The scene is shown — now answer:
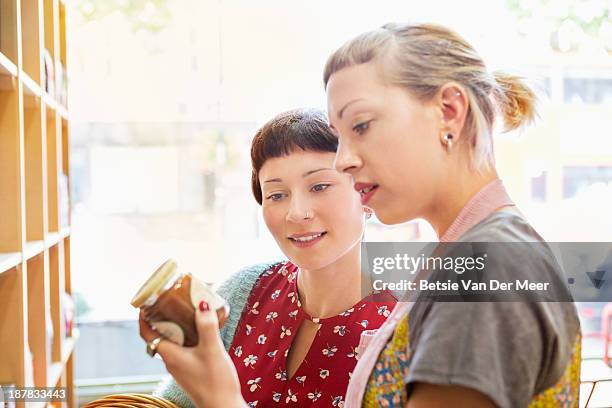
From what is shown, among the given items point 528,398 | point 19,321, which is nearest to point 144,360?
point 19,321

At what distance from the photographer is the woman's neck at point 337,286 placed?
1245 mm

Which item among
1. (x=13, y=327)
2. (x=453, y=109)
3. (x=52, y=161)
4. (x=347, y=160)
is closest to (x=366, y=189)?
(x=347, y=160)

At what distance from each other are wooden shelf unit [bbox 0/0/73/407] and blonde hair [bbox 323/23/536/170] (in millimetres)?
711

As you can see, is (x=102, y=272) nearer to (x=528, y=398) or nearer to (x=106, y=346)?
(x=106, y=346)

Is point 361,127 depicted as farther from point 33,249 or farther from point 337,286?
point 33,249

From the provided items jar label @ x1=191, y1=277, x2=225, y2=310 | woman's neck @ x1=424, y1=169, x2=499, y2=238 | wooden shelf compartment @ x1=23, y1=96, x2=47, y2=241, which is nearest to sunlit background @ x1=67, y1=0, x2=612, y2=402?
wooden shelf compartment @ x1=23, y1=96, x2=47, y2=241

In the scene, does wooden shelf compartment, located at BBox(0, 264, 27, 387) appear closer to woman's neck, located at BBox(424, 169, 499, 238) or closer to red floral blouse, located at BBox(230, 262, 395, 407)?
red floral blouse, located at BBox(230, 262, 395, 407)

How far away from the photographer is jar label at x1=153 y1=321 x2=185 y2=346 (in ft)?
3.06

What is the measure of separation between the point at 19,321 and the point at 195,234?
0.85m

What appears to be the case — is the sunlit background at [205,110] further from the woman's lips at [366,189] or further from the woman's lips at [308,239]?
the woman's lips at [366,189]

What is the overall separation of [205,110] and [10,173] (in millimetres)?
891

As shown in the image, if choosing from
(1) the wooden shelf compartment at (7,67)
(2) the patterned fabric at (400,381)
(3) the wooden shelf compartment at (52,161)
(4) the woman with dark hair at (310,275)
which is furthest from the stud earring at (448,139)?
(3) the wooden shelf compartment at (52,161)

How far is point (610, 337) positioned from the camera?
191 centimetres

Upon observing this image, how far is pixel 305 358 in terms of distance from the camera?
4.02 ft
